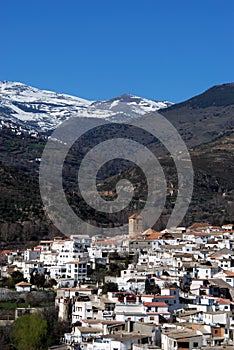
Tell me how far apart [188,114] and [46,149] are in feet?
239

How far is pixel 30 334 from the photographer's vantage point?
2641 centimetres

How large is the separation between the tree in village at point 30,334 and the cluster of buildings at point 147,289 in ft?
3.05

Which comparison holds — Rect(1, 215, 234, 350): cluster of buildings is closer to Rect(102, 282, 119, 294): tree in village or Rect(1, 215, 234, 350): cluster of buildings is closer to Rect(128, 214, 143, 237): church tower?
Rect(102, 282, 119, 294): tree in village

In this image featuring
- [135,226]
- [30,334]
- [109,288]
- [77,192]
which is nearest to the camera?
[30,334]

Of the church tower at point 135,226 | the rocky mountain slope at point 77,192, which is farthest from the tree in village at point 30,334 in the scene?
the church tower at point 135,226

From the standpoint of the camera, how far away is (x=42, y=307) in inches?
1187

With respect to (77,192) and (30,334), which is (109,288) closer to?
(30,334)

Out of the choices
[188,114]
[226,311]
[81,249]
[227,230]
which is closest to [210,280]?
[226,311]

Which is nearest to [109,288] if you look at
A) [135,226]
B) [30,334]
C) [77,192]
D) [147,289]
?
[147,289]

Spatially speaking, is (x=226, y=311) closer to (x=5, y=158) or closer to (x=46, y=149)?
(x=5, y=158)

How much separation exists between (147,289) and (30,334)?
6.40 m

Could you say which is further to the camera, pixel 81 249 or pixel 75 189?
pixel 75 189

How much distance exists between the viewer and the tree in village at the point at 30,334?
86.2 ft

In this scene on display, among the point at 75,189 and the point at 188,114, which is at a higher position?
the point at 188,114
